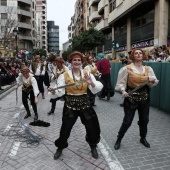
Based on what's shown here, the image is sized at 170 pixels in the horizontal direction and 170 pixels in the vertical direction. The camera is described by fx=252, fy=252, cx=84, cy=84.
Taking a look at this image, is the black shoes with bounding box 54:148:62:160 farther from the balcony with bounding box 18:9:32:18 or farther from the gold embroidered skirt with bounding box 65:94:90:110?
the balcony with bounding box 18:9:32:18

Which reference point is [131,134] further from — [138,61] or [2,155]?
[2,155]

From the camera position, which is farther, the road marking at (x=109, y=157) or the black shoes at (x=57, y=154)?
the black shoes at (x=57, y=154)

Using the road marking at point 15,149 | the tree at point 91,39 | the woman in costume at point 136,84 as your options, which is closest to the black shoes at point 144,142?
the woman in costume at point 136,84

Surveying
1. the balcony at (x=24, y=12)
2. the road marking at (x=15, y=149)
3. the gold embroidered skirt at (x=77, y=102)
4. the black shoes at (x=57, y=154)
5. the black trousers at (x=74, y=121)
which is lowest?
the road marking at (x=15, y=149)

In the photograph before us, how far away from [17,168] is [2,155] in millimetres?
700

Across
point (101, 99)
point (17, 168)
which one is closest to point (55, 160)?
point (17, 168)

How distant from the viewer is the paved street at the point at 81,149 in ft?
13.6

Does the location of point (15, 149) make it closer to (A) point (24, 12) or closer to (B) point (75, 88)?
(B) point (75, 88)

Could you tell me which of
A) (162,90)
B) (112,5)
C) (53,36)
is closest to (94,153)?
(162,90)

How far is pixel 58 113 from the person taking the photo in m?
8.21

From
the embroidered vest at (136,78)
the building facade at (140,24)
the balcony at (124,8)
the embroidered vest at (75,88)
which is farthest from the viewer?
the balcony at (124,8)

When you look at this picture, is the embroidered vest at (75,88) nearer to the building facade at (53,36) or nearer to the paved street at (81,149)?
the paved street at (81,149)

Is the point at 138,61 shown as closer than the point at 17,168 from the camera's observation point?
No

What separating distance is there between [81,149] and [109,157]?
660mm
